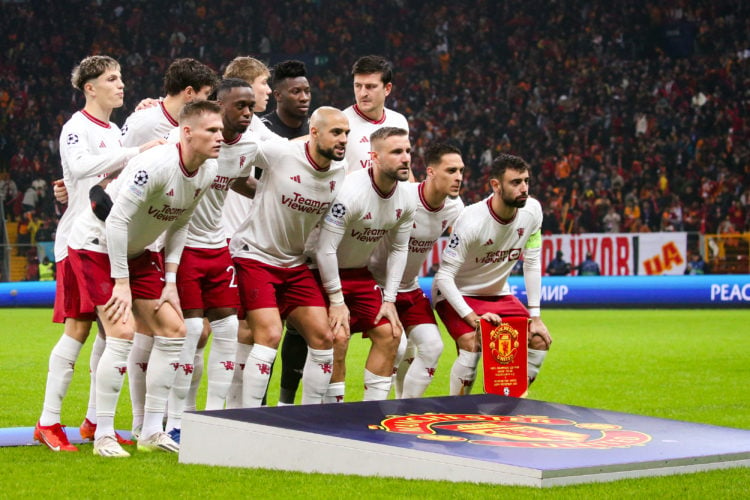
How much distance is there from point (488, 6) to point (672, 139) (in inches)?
324

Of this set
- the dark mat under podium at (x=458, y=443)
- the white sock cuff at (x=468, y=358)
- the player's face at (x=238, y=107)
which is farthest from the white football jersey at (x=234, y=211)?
the dark mat under podium at (x=458, y=443)

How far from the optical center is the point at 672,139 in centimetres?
2616

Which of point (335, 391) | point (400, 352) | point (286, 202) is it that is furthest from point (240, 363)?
point (286, 202)

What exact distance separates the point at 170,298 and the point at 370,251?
1.71 m

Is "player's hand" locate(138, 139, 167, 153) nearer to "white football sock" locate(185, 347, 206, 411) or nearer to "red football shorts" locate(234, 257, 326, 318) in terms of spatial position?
Result: "red football shorts" locate(234, 257, 326, 318)

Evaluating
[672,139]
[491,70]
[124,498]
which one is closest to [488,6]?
[491,70]

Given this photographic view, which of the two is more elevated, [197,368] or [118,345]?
[118,345]

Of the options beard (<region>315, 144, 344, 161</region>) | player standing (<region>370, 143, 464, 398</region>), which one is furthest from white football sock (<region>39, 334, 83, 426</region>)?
player standing (<region>370, 143, 464, 398</region>)

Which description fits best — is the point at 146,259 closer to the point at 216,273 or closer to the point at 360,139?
the point at 216,273

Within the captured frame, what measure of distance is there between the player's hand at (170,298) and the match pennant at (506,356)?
90.7 inches

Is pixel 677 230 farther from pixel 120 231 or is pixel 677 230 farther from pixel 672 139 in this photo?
pixel 120 231

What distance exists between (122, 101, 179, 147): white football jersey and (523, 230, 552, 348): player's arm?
2767 millimetres

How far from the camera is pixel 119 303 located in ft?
19.5

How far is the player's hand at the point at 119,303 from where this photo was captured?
19.5 ft
